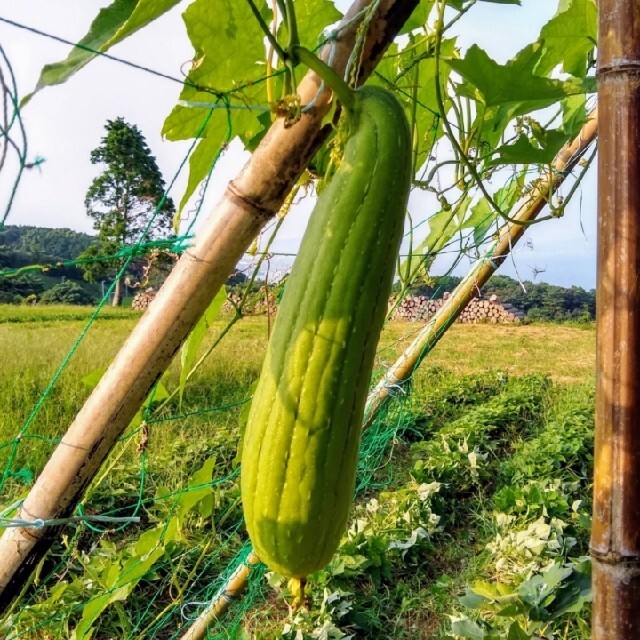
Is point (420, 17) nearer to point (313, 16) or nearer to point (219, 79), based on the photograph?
point (313, 16)

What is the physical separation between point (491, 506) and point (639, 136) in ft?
12.0

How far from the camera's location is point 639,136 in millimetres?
462

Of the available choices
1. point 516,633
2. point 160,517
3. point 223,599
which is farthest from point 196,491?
point 160,517

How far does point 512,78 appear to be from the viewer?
0.86 metres

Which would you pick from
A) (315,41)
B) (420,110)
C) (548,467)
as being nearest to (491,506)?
(548,467)

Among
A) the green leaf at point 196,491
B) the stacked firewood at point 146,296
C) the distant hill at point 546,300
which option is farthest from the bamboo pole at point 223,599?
the distant hill at point 546,300

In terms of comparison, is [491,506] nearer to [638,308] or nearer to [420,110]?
[420,110]

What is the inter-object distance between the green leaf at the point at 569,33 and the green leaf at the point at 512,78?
9 centimetres

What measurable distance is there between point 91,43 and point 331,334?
0.33 meters

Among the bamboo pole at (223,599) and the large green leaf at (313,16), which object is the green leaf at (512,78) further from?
the bamboo pole at (223,599)

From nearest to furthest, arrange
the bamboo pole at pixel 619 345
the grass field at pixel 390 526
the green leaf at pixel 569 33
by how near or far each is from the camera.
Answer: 1. the bamboo pole at pixel 619 345
2. the green leaf at pixel 569 33
3. the grass field at pixel 390 526

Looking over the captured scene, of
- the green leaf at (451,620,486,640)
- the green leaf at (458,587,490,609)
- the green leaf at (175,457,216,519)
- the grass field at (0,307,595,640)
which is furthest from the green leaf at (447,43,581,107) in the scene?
the green leaf at (458,587,490,609)

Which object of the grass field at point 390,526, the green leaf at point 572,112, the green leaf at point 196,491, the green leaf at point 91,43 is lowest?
the grass field at point 390,526

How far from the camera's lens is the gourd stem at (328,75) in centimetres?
47
